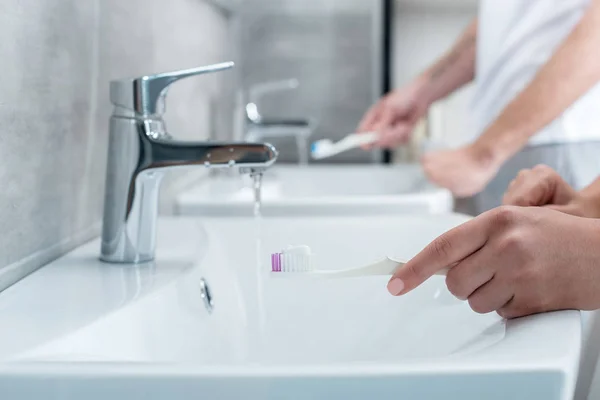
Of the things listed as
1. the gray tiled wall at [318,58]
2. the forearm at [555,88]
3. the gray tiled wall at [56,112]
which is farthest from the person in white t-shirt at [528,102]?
the gray tiled wall at [56,112]

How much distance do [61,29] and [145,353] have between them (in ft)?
0.92

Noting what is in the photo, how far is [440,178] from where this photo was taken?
1041 mm

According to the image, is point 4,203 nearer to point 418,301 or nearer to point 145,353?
point 145,353

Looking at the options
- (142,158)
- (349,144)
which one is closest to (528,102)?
(349,144)

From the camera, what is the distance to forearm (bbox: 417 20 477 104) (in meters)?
1.43

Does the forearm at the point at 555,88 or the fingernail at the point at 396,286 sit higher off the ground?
the forearm at the point at 555,88

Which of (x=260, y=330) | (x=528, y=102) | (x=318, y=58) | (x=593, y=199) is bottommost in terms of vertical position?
(x=260, y=330)

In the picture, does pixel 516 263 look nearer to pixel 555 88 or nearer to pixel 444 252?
pixel 444 252

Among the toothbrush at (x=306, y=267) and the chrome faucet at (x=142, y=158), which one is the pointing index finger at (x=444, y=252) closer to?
the toothbrush at (x=306, y=267)

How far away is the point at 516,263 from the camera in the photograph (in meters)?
0.44

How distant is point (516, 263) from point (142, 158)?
0.30 meters

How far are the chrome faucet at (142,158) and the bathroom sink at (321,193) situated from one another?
28 cm

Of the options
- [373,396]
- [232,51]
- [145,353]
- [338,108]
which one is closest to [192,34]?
[232,51]

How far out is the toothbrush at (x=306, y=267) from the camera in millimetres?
479
